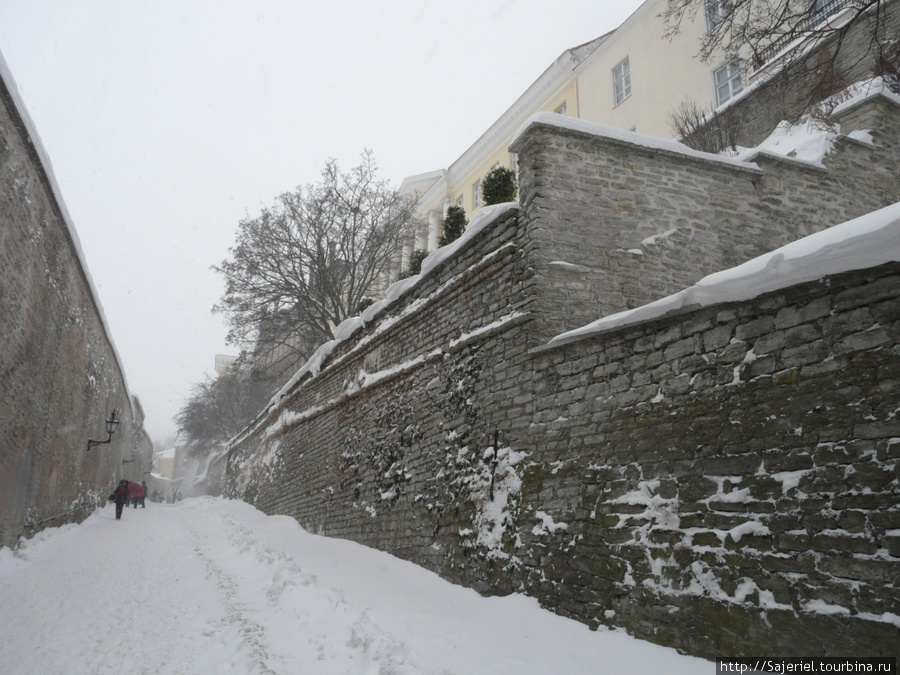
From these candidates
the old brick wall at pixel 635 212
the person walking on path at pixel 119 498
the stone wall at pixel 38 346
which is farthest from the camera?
the person walking on path at pixel 119 498

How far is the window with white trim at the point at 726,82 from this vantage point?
15320 millimetres

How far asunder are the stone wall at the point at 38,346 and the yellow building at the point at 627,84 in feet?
44.2

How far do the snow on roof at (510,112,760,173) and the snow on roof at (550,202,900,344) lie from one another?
3208mm

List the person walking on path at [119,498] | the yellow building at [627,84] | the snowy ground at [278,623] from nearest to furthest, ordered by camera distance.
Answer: the snowy ground at [278,623] → the yellow building at [627,84] → the person walking on path at [119,498]

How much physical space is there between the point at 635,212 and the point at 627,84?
1458cm

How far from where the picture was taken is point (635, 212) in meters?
7.03

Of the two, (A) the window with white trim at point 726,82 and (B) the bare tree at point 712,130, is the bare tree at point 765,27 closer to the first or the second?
(B) the bare tree at point 712,130

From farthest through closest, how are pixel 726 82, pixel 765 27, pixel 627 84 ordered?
pixel 627 84 < pixel 726 82 < pixel 765 27

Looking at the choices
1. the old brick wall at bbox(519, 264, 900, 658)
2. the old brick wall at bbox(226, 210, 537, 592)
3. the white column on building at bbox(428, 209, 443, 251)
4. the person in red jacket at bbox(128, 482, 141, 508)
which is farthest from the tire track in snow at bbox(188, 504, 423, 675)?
the white column on building at bbox(428, 209, 443, 251)

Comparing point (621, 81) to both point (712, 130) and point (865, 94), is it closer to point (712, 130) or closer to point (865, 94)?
point (712, 130)

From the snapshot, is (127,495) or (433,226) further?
(433,226)

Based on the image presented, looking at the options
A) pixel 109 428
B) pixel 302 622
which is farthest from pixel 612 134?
pixel 109 428

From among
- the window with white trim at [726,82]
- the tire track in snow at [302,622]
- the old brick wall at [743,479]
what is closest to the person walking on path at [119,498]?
the tire track in snow at [302,622]

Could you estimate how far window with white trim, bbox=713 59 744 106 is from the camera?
1532 cm
